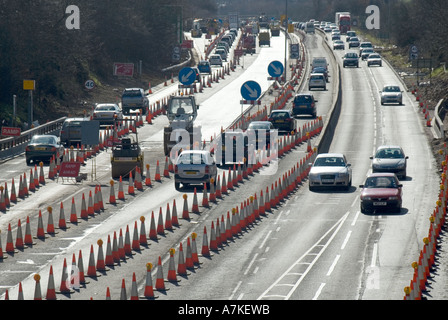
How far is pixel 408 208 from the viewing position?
117 feet

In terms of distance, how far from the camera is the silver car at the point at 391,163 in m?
42.1

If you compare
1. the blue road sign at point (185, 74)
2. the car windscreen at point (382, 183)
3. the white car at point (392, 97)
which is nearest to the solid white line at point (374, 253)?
the car windscreen at point (382, 183)

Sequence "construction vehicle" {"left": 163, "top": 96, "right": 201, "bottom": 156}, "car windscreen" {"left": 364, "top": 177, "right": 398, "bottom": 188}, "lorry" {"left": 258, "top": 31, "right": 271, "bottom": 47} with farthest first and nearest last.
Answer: "lorry" {"left": 258, "top": 31, "right": 271, "bottom": 47} → "construction vehicle" {"left": 163, "top": 96, "right": 201, "bottom": 156} → "car windscreen" {"left": 364, "top": 177, "right": 398, "bottom": 188}

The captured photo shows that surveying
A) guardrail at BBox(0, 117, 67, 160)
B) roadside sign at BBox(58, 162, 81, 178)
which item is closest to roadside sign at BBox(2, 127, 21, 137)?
guardrail at BBox(0, 117, 67, 160)

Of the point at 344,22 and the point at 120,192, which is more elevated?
the point at 344,22

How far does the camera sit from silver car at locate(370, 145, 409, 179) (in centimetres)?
4212

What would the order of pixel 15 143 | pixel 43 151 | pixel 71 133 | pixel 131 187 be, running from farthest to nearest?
pixel 71 133 < pixel 15 143 < pixel 43 151 < pixel 131 187

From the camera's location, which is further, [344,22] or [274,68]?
[344,22]

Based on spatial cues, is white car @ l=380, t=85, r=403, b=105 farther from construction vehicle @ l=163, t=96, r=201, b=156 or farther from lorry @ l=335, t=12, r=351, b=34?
lorry @ l=335, t=12, r=351, b=34

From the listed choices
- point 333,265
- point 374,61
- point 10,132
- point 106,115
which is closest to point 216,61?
point 374,61

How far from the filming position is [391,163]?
42344 millimetres

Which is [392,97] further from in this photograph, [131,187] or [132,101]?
[131,187]

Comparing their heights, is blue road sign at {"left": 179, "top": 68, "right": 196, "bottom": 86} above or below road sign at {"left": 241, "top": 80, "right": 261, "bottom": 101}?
above
